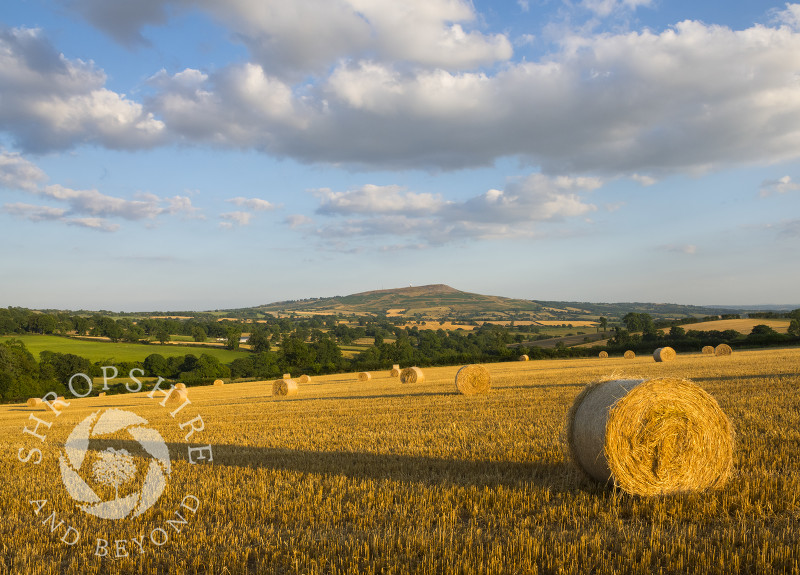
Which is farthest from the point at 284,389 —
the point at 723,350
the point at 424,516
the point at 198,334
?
the point at 198,334

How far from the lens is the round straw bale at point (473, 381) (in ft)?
67.3

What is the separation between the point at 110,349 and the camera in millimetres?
70562

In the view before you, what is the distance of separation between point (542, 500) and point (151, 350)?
7411cm

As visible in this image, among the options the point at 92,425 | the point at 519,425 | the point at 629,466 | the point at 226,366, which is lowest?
the point at 226,366

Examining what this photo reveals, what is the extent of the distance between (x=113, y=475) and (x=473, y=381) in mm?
14402

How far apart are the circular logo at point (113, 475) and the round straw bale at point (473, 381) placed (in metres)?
11.0

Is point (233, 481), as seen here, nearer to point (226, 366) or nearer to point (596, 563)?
point (596, 563)

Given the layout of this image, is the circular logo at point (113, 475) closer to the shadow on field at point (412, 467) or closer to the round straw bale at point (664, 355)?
the shadow on field at point (412, 467)

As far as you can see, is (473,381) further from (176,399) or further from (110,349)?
(110,349)

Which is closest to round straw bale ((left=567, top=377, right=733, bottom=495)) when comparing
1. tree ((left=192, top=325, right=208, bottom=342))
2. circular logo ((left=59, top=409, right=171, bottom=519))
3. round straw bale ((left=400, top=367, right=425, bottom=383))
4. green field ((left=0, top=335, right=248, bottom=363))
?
circular logo ((left=59, top=409, right=171, bottom=519))

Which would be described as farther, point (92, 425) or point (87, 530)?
point (92, 425)

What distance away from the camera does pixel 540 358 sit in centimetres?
4862

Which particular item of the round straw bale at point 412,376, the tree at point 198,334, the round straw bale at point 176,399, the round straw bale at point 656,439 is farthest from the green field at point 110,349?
the round straw bale at point 656,439

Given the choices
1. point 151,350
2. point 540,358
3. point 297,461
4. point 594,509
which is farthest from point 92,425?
point 151,350
